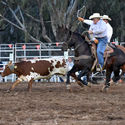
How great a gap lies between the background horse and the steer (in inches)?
43.1

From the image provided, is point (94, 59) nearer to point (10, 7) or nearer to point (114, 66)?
point (114, 66)

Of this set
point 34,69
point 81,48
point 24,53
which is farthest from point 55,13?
point 81,48

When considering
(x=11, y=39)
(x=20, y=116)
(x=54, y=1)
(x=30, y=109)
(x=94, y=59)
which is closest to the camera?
(x=20, y=116)

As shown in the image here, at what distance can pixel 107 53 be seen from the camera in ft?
38.6

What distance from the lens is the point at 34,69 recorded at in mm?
12445

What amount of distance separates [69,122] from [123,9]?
23723 mm

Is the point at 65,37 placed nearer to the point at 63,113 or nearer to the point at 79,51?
the point at 79,51

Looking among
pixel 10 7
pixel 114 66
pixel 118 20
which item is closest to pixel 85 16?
pixel 118 20

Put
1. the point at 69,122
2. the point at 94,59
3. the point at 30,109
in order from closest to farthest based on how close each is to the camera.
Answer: the point at 69,122
the point at 30,109
the point at 94,59

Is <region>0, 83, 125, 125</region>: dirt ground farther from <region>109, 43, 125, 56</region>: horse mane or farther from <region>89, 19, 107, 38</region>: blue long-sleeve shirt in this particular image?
<region>109, 43, 125, 56</region>: horse mane

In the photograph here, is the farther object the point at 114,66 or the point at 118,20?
the point at 118,20

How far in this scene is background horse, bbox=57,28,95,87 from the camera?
38.2 feet

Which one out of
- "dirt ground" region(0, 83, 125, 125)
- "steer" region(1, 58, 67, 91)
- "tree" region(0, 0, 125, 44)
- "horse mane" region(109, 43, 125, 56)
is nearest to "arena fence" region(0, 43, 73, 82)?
"tree" region(0, 0, 125, 44)

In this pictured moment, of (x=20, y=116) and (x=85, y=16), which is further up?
(x=85, y=16)
